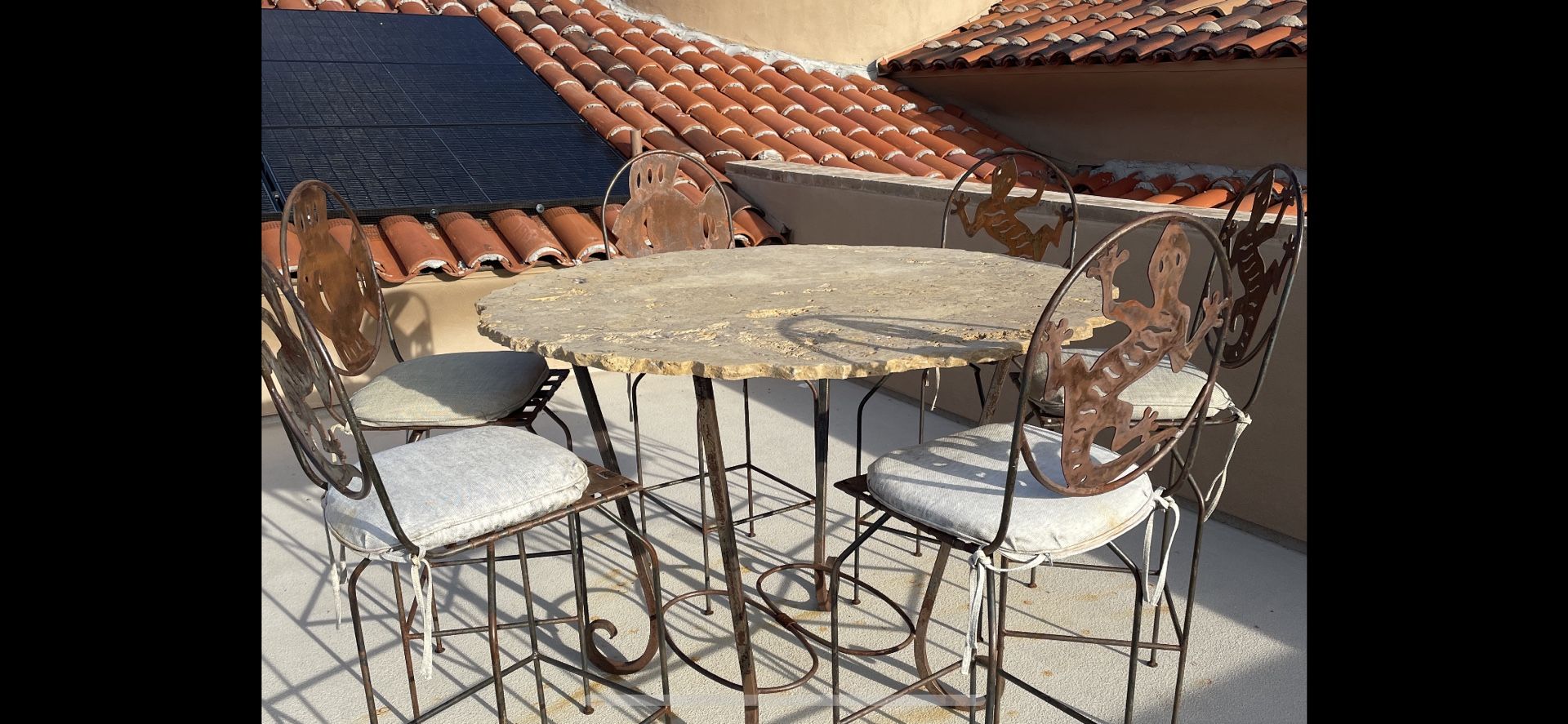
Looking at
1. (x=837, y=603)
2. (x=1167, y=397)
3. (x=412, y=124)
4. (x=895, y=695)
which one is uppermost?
(x=412, y=124)

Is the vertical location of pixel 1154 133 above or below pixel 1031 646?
above

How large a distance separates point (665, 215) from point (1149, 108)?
352 centimetres

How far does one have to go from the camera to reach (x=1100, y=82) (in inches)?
235

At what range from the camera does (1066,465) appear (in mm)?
1748

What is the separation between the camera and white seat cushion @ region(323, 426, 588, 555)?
1876 millimetres

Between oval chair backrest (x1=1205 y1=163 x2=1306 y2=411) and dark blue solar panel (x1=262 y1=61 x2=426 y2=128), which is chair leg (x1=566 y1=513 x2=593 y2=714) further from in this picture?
dark blue solar panel (x1=262 y1=61 x2=426 y2=128)

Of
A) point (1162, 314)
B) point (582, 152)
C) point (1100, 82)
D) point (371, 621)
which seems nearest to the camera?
point (1162, 314)

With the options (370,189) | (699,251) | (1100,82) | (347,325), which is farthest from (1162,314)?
(1100,82)

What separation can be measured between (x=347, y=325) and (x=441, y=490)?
1.04 metres

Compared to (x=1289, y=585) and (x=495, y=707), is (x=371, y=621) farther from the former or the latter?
(x=1289, y=585)

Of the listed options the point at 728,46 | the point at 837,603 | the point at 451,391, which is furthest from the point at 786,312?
the point at 728,46

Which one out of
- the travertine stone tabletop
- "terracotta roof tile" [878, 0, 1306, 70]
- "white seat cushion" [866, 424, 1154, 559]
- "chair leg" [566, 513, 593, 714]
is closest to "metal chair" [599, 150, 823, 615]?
the travertine stone tabletop

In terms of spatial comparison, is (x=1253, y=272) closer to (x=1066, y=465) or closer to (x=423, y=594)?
(x=1066, y=465)

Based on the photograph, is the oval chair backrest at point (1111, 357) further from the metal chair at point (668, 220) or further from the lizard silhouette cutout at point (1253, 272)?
the metal chair at point (668, 220)
